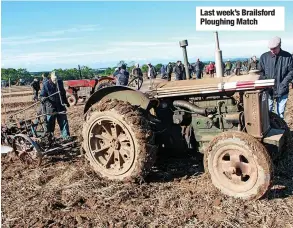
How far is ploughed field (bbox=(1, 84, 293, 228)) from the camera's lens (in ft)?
12.9

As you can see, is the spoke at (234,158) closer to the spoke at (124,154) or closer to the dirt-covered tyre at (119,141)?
the dirt-covered tyre at (119,141)

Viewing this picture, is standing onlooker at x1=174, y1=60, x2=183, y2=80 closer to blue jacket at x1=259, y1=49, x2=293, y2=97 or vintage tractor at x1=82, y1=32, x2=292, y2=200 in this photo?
blue jacket at x1=259, y1=49, x2=293, y2=97

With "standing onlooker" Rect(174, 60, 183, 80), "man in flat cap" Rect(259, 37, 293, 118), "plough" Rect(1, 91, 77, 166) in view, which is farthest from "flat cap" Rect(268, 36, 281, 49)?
"standing onlooker" Rect(174, 60, 183, 80)

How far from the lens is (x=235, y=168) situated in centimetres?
426

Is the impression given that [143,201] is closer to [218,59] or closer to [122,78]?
[218,59]

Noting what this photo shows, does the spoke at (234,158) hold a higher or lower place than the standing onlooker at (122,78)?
lower

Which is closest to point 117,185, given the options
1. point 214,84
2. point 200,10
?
point 214,84

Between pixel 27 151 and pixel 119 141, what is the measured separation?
2.21 m

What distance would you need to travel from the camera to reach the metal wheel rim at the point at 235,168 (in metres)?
4.18

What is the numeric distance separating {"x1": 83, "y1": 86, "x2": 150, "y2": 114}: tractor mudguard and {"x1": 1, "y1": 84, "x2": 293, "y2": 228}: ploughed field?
107 cm

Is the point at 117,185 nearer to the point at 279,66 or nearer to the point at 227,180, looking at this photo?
the point at 227,180

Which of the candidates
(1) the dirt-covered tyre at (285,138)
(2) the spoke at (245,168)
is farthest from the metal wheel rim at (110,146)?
(1) the dirt-covered tyre at (285,138)

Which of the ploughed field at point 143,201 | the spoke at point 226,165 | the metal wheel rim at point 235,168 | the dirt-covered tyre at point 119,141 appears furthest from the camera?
the dirt-covered tyre at point 119,141

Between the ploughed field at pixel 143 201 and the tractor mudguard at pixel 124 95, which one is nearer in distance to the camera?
the ploughed field at pixel 143 201
